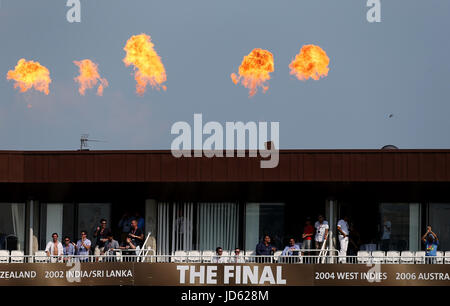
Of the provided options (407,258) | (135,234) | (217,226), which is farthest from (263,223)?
(407,258)

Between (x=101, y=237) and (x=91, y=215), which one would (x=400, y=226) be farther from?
(x=91, y=215)

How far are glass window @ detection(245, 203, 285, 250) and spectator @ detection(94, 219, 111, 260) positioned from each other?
4370 millimetres

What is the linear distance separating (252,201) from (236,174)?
83.6 inches

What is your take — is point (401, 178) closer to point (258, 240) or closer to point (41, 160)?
point (258, 240)

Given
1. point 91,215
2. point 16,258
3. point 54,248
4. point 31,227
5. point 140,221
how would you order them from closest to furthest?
point 54,248 < point 140,221 < point 16,258 < point 31,227 < point 91,215

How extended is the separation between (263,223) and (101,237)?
506cm

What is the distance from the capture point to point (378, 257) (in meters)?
29.7

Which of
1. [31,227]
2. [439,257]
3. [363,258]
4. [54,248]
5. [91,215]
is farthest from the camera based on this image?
[91,215]

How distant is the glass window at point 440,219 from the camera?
31922mm

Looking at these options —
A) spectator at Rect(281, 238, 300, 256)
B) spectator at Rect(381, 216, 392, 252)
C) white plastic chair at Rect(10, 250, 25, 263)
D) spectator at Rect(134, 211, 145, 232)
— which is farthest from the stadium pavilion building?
spectator at Rect(281, 238, 300, 256)

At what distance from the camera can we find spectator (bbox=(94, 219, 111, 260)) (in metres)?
31.4

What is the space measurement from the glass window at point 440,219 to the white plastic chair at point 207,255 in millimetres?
6725

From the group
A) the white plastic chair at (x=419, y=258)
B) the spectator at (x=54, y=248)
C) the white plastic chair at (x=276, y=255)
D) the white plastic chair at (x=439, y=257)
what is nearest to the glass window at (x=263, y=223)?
the white plastic chair at (x=276, y=255)

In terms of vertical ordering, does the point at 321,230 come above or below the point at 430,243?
above
